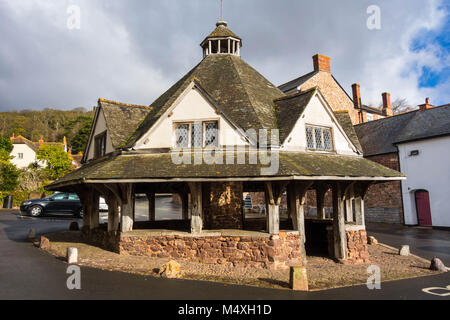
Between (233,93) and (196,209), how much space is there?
587cm

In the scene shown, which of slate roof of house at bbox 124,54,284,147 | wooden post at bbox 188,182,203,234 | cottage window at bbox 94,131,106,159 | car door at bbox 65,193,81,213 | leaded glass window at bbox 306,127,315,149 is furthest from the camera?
car door at bbox 65,193,81,213

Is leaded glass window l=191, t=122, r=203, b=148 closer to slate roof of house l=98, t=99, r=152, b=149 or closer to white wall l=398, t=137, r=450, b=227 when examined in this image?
slate roof of house l=98, t=99, r=152, b=149

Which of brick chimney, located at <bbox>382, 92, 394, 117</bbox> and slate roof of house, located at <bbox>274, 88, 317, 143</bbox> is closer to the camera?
slate roof of house, located at <bbox>274, 88, 317, 143</bbox>

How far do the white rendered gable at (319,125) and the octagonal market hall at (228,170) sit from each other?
1.7 inches

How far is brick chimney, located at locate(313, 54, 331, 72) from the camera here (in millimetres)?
30500

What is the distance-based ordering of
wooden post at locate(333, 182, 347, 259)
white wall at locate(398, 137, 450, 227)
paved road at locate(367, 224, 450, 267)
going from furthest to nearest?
white wall at locate(398, 137, 450, 227) → paved road at locate(367, 224, 450, 267) → wooden post at locate(333, 182, 347, 259)

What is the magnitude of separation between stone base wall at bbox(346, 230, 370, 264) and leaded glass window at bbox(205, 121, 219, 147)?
6.12 meters

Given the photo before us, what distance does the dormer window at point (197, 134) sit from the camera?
11.0 meters

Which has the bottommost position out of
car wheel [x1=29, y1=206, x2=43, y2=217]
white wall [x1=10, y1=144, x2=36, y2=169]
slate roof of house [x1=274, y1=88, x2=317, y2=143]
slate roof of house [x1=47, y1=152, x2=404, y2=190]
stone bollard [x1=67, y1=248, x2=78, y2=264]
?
stone bollard [x1=67, y1=248, x2=78, y2=264]

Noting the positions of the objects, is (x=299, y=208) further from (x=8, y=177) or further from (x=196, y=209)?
(x=8, y=177)

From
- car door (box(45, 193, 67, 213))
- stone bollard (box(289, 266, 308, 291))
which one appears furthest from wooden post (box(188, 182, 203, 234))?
car door (box(45, 193, 67, 213))

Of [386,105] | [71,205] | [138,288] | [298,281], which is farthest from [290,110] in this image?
[386,105]
